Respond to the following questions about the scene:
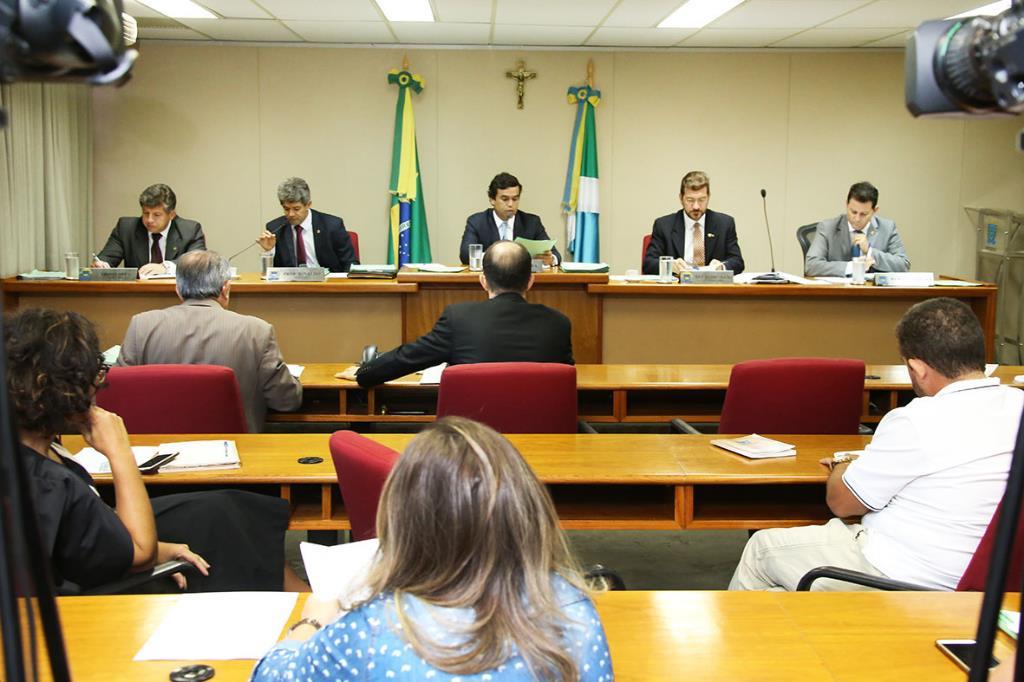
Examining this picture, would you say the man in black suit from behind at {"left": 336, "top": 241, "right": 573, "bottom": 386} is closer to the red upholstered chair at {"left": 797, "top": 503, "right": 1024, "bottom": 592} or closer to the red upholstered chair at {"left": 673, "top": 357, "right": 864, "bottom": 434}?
the red upholstered chair at {"left": 673, "top": 357, "right": 864, "bottom": 434}

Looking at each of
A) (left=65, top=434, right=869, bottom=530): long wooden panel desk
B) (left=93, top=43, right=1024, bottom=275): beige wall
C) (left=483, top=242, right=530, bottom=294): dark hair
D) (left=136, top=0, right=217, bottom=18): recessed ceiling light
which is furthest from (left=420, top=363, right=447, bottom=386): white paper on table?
(left=93, top=43, right=1024, bottom=275): beige wall

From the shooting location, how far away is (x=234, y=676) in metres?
1.58

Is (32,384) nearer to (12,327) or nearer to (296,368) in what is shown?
(12,327)

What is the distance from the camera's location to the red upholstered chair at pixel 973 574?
2.02 metres

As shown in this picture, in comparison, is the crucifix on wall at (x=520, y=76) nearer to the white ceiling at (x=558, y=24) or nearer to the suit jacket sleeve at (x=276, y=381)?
the white ceiling at (x=558, y=24)

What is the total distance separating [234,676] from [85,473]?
0.95 meters

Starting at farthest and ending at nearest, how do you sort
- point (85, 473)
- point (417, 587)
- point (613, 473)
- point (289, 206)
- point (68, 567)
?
point (289, 206) < point (613, 473) < point (85, 473) < point (68, 567) < point (417, 587)

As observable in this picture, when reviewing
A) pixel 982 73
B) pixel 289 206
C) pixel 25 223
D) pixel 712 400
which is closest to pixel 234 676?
pixel 982 73

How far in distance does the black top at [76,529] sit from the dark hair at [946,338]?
1.87 metres

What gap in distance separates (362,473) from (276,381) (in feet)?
5.41

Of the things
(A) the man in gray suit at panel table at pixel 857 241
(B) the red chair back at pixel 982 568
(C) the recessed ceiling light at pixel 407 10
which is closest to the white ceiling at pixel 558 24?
(C) the recessed ceiling light at pixel 407 10

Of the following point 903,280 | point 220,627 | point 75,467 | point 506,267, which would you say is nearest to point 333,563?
point 220,627

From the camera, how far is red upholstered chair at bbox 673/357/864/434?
344cm

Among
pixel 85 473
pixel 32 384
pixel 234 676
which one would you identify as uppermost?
pixel 32 384
